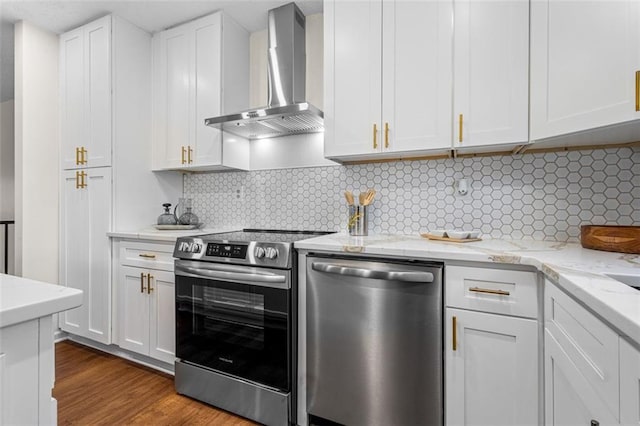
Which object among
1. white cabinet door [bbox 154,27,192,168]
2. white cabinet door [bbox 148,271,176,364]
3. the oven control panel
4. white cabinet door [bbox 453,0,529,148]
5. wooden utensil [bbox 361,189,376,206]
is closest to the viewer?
white cabinet door [bbox 453,0,529,148]

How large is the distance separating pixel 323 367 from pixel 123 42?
2813 millimetres

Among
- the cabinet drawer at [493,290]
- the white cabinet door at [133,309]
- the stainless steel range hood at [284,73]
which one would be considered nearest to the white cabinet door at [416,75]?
the stainless steel range hood at [284,73]

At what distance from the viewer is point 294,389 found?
1677 millimetres

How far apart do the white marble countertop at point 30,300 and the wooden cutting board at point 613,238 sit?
1.94m

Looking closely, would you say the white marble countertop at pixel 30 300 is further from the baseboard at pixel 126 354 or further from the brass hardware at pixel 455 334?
the baseboard at pixel 126 354

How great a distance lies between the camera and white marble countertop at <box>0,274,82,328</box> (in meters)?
0.63

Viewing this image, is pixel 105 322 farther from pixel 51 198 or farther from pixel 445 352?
pixel 445 352

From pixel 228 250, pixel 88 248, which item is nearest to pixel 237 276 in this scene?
pixel 228 250

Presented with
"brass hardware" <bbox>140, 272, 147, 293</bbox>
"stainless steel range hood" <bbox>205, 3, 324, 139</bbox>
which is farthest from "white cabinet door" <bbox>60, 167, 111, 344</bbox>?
"stainless steel range hood" <bbox>205, 3, 324, 139</bbox>

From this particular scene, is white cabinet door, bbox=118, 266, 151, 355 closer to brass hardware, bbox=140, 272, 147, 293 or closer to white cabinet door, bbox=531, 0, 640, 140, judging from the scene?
brass hardware, bbox=140, 272, 147, 293

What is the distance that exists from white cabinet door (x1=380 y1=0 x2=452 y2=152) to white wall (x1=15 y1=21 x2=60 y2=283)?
2.84 meters

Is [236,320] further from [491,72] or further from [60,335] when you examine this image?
[60,335]

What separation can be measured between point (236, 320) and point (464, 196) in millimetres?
1543

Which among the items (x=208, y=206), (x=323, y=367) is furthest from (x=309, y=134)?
(x=323, y=367)
